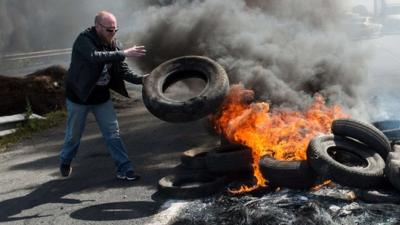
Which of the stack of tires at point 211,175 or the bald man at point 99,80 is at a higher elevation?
the bald man at point 99,80

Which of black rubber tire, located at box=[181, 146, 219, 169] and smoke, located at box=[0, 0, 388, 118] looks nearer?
black rubber tire, located at box=[181, 146, 219, 169]

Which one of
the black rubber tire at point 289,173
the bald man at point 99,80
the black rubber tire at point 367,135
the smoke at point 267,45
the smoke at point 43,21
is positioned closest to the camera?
the black rubber tire at point 289,173

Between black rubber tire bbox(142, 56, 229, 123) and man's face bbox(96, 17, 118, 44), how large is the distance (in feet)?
2.93

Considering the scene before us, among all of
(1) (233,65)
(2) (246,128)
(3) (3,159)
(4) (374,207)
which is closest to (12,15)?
(3) (3,159)

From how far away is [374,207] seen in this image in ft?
16.8

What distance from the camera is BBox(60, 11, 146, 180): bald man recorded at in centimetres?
648

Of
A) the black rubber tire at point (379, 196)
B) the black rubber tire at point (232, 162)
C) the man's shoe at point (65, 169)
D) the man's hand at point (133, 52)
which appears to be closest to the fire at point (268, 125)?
the black rubber tire at point (232, 162)

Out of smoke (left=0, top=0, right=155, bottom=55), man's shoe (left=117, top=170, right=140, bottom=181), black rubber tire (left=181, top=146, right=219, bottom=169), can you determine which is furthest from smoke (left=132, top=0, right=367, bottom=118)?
smoke (left=0, top=0, right=155, bottom=55)

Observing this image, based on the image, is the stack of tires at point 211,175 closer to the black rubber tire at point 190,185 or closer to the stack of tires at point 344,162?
the black rubber tire at point 190,185

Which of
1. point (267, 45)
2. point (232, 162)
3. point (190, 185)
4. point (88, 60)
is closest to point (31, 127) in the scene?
point (88, 60)

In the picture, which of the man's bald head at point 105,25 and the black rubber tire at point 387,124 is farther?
the black rubber tire at point 387,124

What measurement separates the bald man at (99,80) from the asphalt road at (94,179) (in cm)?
39

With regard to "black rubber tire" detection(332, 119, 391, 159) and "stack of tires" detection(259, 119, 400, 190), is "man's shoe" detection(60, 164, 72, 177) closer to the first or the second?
"stack of tires" detection(259, 119, 400, 190)

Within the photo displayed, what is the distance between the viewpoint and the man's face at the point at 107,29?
650 cm
